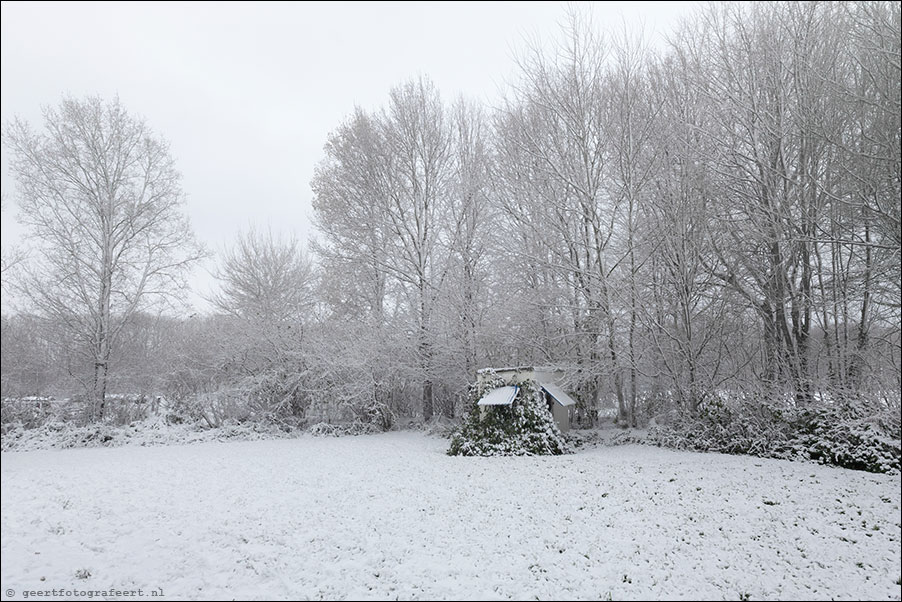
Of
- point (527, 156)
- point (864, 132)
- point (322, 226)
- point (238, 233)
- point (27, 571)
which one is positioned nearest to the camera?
point (27, 571)

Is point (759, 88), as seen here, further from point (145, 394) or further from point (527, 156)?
point (145, 394)

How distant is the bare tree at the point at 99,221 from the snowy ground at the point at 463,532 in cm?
579

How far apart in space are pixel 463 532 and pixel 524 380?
624 centimetres

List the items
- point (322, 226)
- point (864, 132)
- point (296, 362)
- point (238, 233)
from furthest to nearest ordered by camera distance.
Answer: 1. point (238, 233)
2. point (322, 226)
3. point (296, 362)
4. point (864, 132)

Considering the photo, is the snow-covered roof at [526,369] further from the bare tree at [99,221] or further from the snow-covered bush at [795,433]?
the bare tree at [99,221]

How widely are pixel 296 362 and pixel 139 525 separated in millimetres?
11131

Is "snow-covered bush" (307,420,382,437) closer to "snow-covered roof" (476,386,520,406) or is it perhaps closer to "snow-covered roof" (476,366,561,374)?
"snow-covered roof" (476,366,561,374)

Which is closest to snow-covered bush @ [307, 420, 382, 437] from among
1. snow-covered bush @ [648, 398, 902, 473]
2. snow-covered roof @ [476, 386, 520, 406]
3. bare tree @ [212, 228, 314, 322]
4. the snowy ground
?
bare tree @ [212, 228, 314, 322]

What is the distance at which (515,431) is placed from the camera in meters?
10.9

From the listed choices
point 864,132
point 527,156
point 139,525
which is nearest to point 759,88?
point 864,132

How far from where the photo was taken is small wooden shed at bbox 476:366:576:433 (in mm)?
11203

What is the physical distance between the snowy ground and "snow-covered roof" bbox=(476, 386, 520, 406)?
2339 millimetres

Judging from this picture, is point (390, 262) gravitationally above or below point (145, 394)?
above

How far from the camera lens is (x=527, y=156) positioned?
13992mm
